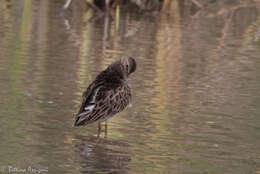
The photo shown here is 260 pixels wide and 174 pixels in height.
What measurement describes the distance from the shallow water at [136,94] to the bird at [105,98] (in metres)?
0.26

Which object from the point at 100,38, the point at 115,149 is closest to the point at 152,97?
the point at 115,149

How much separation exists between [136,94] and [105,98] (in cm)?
228

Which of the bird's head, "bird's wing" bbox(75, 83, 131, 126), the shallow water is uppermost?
the bird's head

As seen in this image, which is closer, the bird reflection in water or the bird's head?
the bird reflection in water

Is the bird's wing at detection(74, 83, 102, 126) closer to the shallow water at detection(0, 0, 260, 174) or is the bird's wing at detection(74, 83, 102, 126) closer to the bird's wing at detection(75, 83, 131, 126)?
the bird's wing at detection(75, 83, 131, 126)

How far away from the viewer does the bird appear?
8.02 m

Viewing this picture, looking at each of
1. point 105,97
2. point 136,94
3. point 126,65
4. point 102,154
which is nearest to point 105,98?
point 105,97

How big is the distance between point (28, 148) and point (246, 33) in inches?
425

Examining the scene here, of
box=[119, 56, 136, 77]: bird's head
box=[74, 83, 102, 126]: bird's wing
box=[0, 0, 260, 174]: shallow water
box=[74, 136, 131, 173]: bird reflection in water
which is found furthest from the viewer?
box=[119, 56, 136, 77]: bird's head

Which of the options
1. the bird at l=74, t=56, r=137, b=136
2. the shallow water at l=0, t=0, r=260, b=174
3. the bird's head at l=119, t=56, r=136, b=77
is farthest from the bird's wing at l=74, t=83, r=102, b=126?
the bird's head at l=119, t=56, r=136, b=77

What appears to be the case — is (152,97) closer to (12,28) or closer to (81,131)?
(81,131)

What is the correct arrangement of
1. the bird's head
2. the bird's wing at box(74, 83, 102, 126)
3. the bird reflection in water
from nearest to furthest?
the bird reflection in water, the bird's wing at box(74, 83, 102, 126), the bird's head

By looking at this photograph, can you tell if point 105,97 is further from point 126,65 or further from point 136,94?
point 136,94

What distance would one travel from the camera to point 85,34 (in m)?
15.5
